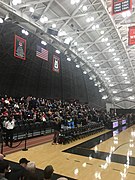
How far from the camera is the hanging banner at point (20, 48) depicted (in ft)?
41.3

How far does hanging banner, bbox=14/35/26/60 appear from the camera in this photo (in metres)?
12.6

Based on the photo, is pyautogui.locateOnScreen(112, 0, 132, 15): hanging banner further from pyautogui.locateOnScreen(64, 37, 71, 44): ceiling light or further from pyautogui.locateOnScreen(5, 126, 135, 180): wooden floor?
pyautogui.locateOnScreen(64, 37, 71, 44): ceiling light

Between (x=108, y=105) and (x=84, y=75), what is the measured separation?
15814 mm

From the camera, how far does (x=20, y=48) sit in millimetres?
12969

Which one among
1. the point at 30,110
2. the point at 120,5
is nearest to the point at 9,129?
the point at 30,110

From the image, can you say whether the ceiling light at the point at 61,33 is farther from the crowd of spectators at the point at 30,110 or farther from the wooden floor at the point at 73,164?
the wooden floor at the point at 73,164

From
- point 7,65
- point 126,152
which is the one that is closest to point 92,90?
point 7,65

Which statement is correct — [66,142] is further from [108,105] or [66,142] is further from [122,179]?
[108,105]

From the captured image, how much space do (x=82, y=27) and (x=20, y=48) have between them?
6.63m

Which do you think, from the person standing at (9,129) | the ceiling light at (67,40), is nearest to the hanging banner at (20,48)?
the ceiling light at (67,40)

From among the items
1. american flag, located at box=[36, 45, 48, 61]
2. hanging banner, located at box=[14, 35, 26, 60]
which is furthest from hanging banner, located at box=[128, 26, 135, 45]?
hanging banner, located at box=[14, 35, 26, 60]

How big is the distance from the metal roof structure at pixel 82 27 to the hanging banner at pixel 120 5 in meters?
0.30

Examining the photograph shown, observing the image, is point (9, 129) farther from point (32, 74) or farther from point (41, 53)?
point (41, 53)

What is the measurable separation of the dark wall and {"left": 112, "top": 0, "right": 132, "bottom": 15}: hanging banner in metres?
6.82
